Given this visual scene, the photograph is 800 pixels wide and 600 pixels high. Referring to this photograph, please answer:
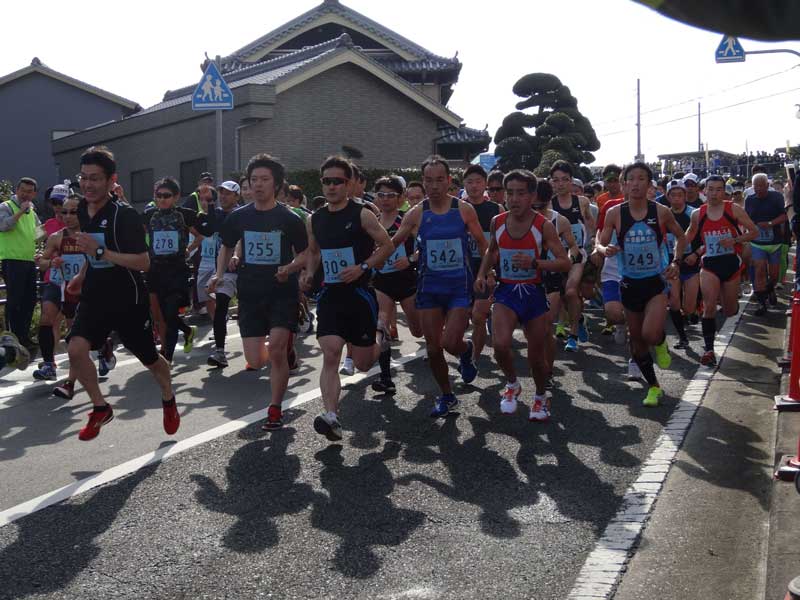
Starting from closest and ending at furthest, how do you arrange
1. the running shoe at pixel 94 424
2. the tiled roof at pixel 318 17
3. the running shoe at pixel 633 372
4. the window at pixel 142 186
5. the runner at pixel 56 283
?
1. the running shoe at pixel 94 424
2. the runner at pixel 56 283
3. the running shoe at pixel 633 372
4. the window at pixel 142 186
5. the tiled roof at pixel 318 17

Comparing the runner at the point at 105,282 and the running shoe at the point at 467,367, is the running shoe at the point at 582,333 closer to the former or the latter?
the running shoe at the point at 467,367

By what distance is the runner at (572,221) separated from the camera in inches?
400

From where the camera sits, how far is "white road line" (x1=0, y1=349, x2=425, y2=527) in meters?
5.12

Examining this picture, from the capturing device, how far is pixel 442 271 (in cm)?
746

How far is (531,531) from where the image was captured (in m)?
4.70

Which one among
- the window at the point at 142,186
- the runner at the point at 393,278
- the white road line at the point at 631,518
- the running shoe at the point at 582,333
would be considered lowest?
the white road line at the point at 631,518

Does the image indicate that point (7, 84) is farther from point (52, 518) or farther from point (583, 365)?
point (52, 518)

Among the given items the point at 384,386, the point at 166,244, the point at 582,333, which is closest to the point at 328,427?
the point at 384,386

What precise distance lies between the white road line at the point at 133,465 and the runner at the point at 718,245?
429cm

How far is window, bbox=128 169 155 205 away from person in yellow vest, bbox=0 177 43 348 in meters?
17.8

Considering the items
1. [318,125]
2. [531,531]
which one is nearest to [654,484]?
[531,531]

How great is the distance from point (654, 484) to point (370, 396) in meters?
3.27

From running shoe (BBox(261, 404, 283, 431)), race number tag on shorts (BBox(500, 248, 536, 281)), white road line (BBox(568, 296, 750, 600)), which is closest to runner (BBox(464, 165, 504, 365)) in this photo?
race number tag on shorts (BBox(500, 248, 536, 281))

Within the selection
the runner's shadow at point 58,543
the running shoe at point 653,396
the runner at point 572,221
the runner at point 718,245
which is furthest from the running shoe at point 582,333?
the runner's shadow at point 58,543
